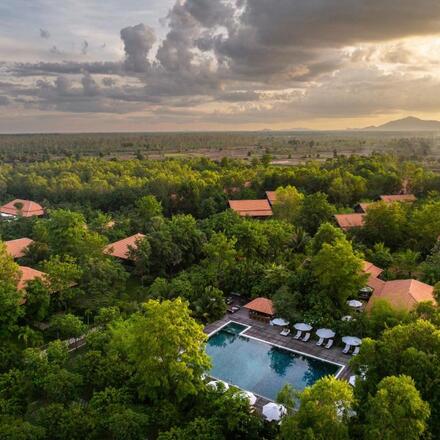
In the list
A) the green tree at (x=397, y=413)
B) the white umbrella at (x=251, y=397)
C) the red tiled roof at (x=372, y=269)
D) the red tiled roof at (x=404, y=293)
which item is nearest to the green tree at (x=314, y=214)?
the red tiled roof at (x=372, y=269)

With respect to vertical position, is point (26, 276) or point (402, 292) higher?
point (402, 292)

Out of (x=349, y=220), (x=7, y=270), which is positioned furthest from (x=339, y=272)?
(x=7, y=270)

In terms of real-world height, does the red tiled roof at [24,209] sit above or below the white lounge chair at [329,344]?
below

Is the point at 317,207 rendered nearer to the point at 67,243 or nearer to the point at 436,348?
the point at 67,243

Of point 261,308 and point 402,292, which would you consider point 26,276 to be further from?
point 402,292

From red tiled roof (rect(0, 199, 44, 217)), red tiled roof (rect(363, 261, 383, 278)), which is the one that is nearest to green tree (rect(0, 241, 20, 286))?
red tiled roof (rect(363, 261, 383, 278))

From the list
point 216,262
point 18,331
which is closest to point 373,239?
point 216,262

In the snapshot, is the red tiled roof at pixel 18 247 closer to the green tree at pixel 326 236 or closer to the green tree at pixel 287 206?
the green tree at pixel 326 236

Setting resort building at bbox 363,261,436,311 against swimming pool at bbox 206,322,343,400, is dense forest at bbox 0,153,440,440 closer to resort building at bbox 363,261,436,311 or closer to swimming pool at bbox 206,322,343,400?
resort building at bbox 363,261,436,311
